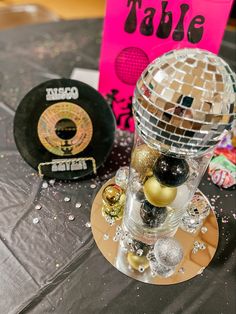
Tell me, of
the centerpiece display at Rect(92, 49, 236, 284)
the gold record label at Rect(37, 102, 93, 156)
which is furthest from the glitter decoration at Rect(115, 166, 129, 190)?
the gold record label at Rect(37, 102, 93, 156)

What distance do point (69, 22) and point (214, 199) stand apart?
0.87m

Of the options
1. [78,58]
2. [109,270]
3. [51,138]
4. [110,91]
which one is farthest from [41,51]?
[109,270]

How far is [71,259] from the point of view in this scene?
24.2 inches

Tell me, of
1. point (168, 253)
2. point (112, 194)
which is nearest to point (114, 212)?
point (112, 194)

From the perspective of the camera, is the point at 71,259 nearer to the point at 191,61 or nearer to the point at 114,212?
the point at 114,212

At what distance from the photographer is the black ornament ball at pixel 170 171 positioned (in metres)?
0.52

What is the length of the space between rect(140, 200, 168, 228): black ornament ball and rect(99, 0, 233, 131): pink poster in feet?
1.13

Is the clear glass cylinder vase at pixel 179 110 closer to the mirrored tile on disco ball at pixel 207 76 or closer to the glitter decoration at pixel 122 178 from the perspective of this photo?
the mirrored tile on disco ball at pixel 207 76

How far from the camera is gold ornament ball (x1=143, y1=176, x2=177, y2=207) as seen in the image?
1.85 ft

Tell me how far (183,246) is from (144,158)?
7.3 inches

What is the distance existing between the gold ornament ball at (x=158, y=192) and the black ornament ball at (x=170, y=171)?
0.03 m

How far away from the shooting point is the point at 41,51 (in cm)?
112

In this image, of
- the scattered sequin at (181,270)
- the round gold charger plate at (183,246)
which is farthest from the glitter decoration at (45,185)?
the scattered sequin at (181,270)

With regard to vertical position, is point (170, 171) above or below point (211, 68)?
below
